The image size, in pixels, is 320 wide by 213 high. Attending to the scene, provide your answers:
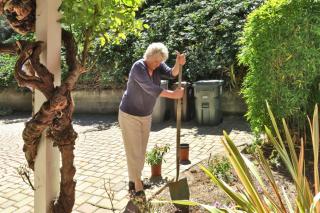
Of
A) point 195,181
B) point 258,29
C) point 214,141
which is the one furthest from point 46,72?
point 214,141

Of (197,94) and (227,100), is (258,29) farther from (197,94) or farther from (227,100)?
(227,100)

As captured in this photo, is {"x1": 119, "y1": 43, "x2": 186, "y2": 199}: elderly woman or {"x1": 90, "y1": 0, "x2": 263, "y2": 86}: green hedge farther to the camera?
{"x1": 90, "y1": 0, "x2": 263, "y2": 86}: green hedge

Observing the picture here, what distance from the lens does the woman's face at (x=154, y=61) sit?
4.04m

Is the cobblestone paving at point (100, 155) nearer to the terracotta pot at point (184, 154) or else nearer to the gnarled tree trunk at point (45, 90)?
the terracotta pot at point (184, 154)

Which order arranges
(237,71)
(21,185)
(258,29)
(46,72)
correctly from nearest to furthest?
1. (46,72)
2. (21,185)
3. (258,29)
4. (237,71)

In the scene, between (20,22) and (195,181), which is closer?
(20,22)

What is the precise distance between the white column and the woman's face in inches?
78.0

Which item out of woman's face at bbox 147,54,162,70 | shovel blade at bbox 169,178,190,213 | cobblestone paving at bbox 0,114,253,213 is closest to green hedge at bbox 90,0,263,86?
cobblestone paving at bbox 0,114,253,213

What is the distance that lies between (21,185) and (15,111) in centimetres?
935

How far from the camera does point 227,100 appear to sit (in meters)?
9.58

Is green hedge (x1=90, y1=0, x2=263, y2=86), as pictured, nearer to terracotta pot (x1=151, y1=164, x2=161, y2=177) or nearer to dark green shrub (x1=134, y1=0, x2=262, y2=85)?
dark green shrub (x1=134, y1=0, x2=262, y2=85)

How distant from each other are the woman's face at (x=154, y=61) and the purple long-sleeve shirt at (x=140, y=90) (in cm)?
7

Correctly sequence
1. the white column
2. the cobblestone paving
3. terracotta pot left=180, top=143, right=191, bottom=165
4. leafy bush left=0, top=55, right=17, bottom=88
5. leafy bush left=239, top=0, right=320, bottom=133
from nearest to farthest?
the white column < the cobblestone paving < leafy bush left=239, top=0, right=320, bottom=133 < terracotta pot left=180, top=143, right=191, bottom=165 < leafy bush left=0, top=55, right=17, bottom=88

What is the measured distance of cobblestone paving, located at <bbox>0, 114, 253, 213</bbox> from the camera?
417cm
